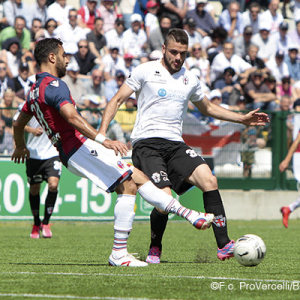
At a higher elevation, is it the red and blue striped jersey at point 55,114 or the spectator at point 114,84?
the red and blue striped jersey at point 55,114

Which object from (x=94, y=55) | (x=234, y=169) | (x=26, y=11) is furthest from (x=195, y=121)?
(x=26, y=11)

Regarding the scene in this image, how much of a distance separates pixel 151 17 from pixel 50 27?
3.00 meters

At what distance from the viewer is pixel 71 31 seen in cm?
1961

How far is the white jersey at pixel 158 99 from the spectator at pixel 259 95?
1040 cm

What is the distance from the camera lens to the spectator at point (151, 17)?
67.8 feet

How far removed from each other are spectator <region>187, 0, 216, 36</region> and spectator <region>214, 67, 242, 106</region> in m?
2.15

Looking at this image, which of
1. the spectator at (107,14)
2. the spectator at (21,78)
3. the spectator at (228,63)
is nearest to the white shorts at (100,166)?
the spectator at (21,78)

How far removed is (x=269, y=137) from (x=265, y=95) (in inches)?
89.5

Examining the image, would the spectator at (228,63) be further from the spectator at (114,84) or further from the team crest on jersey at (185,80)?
the team crest on jersey at (185,80)

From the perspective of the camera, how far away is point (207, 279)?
6.98 meters

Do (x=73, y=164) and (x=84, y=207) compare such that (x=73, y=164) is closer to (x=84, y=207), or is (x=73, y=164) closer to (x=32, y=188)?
(x=32, y=188)

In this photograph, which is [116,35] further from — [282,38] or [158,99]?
[158,99]

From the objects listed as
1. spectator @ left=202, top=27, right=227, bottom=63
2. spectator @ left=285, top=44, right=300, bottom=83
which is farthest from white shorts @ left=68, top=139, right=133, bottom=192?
spectator @ left=285, top=44, right=300, bottom=83

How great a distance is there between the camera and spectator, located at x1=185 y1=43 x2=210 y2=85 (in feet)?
64.7
